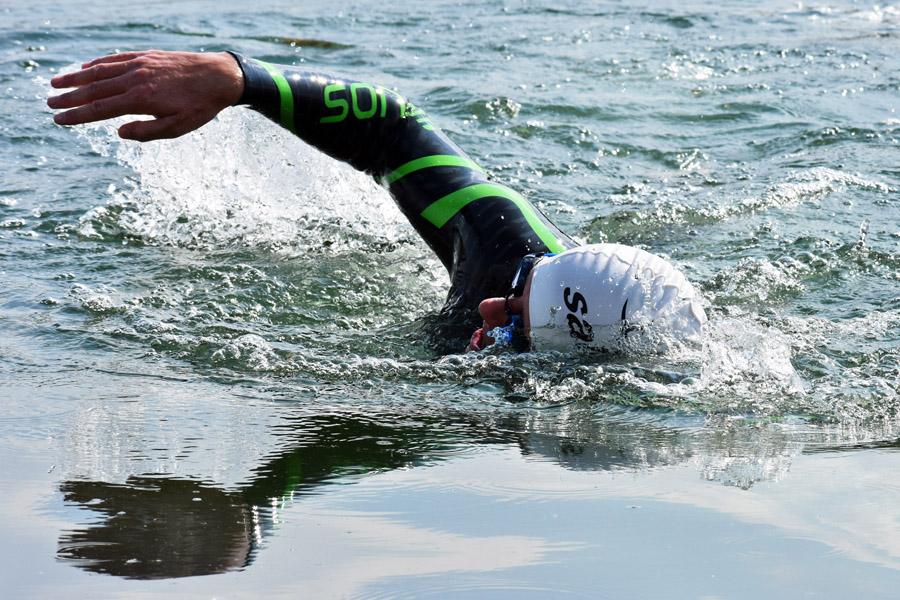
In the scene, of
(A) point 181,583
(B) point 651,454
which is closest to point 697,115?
(B) point 651,454

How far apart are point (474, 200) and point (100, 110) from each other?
4.57 feet

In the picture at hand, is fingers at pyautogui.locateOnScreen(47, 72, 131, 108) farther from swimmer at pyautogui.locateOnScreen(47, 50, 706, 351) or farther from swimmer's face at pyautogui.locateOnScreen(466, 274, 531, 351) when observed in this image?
swimmer's face at pyautogui.locateOnScreen(466, 274, 531, 351)

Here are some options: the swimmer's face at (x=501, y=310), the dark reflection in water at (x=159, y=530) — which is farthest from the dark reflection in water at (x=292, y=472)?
the swimmer's face at (x=501, y=310)

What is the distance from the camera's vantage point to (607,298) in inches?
164

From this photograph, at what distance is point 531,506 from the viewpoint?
9.91 feet

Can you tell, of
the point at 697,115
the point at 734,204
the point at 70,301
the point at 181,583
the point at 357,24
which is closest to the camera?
the point at 181,583

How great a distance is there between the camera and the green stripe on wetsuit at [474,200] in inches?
185

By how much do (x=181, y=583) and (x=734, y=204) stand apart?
5.20 meters

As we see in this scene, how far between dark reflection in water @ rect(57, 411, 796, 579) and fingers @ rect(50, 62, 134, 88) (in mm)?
1277

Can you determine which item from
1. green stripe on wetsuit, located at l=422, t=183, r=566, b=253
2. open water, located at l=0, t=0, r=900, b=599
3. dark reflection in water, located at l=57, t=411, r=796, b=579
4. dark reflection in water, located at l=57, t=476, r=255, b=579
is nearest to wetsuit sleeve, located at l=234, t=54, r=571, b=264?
green stripe on wetsuit, located at l=422, t=183, r=566, b=253

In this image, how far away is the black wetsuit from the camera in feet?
15.1

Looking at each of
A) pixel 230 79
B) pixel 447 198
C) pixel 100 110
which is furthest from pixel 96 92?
pixel 447 198

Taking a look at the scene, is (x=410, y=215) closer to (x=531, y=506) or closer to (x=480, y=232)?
(x=480, y=232)

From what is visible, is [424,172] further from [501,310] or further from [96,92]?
[96,92]
